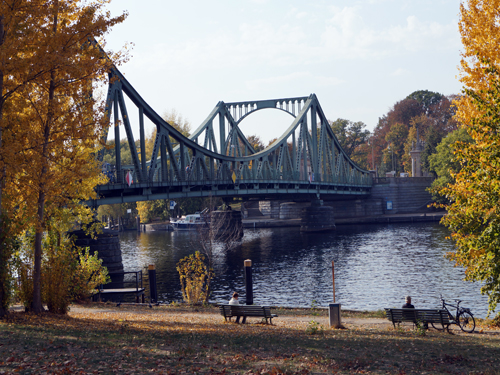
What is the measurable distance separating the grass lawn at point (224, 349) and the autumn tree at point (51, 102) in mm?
3583

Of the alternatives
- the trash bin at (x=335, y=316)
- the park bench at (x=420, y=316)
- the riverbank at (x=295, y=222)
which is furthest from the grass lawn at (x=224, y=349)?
the riverbank at (x=295, y=222)

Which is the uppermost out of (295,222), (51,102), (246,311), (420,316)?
(51,102)

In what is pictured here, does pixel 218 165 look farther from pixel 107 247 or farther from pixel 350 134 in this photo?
pixel 350 134

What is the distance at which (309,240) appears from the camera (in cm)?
6328

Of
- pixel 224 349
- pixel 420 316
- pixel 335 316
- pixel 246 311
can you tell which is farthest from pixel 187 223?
pixel 224 349

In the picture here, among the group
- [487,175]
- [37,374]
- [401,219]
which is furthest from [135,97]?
[401,219]

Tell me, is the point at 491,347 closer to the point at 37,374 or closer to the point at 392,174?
the point at 37,374

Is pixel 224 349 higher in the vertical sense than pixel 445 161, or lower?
lower

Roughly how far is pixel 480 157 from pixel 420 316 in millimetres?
5459

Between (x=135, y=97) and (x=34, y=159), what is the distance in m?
29.3

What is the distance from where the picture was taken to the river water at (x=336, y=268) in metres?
30.0

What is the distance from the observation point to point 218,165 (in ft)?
243

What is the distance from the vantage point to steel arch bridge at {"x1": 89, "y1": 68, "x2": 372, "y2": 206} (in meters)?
38.7

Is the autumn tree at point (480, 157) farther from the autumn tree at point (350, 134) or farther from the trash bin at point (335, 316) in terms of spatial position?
the autumn tree at point (350, 134)
